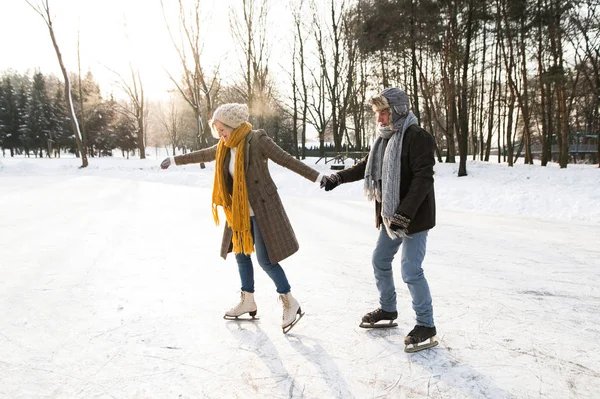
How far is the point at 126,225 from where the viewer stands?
6.58 m

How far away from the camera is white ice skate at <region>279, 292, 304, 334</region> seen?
297 cm

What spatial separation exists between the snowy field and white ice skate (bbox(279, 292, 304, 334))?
0.22 feet

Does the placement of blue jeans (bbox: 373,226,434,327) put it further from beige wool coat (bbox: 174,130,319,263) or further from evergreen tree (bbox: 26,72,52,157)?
evergreen tree (bbox: 26,72,52,157)

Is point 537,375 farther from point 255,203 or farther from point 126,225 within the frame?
point 126,225

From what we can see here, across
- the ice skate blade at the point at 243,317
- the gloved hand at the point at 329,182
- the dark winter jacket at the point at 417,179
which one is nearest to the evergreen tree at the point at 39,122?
the ice skate blade at the point at 243,317

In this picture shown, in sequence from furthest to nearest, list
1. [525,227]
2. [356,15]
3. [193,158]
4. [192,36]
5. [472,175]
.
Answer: [356,15], [192,36], [472,175], [525,227], [193,158]

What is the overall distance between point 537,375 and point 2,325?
13.3 ft

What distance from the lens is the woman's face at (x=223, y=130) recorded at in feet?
9.24

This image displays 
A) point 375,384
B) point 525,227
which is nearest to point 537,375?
point 375,384

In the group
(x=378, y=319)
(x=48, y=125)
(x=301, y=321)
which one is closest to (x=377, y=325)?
(x=378, y=319)

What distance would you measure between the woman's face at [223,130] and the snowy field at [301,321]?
159 centimetres

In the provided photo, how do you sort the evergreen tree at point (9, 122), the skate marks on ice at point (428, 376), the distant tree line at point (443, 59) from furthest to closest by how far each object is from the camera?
the evergreen tree at point (9, 122) < the distant tree line at point (443, 59) < the skate marks on ice at point (428, 376)

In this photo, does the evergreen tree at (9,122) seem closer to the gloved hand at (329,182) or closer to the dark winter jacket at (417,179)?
the gloved hand at (329,182)

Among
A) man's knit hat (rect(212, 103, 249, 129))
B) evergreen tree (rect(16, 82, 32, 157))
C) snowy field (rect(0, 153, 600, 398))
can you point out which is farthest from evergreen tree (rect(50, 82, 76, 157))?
man's knit hat (rect(212, 103, 249, 129))
